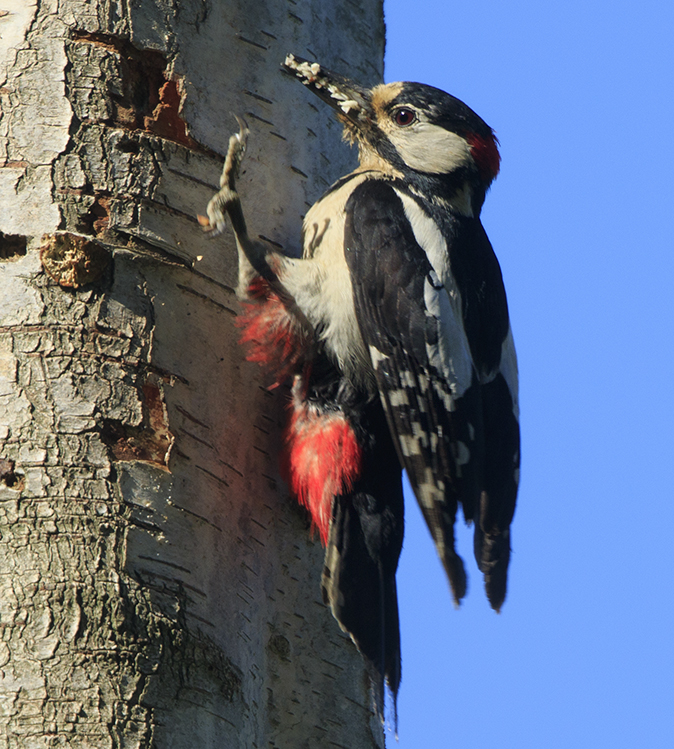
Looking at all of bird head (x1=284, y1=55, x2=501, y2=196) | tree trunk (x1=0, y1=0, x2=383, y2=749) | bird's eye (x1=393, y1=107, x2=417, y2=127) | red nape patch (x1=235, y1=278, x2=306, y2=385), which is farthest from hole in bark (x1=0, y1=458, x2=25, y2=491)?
bird's eye (x1=393, y1=107, x2=417, y2=127)

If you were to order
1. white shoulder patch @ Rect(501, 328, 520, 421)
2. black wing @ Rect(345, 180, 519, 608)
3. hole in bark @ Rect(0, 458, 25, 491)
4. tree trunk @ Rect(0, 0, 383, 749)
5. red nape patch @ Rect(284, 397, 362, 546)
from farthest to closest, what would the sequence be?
white shoulder patch @ Rect(501, 328, 520, 421), black wing @ Rect(345, 180, 519, 608), red nape patch @ Rect(284, 397, 362, 546), hole in bark @ Rect(0, 458, 25, 491), tree trunk @ Rect(0, 0, 383, 749)

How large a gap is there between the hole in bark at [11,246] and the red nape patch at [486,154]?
181 cm

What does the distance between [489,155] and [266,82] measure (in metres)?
1.06

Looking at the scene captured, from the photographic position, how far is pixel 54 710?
197cm

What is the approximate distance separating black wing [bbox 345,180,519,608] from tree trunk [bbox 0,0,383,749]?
0.28m

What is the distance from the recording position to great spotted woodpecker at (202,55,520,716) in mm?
2854

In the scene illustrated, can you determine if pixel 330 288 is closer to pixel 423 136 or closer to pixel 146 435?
pixel 423 136

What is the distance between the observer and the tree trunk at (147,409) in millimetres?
2086

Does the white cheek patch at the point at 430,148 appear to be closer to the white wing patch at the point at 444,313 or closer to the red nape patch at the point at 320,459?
the white wing patch at the point at 444,313

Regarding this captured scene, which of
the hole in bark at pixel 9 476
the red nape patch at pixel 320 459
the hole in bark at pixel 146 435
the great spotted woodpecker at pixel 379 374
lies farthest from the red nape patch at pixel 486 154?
the hole in bark at pixel 9 476

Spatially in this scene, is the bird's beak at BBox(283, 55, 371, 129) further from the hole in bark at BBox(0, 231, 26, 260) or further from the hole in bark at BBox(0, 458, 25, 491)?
the hole in bark at BBox(0, 458, 25, 491)

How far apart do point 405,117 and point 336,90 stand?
0.50 m

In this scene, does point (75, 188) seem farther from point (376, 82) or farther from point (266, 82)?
point (376, 82)

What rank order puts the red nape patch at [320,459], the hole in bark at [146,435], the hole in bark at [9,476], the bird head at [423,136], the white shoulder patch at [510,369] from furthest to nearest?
the bird head at [423,136]
the white shoulder patch at [510,369]
the red nape patch at [320,459]
the hole in bark at [146,435]
the hole in bark at [9,476]
